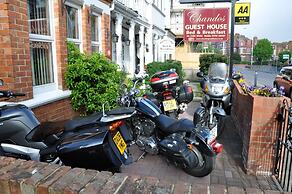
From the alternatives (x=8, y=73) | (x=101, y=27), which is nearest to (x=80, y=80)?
(x=8, y=73)

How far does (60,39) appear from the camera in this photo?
15.0 feet

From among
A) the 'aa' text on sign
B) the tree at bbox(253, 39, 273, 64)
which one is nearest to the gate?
the 'aa' text on sign

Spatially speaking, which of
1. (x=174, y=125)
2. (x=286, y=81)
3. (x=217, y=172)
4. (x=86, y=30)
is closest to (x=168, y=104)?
(x=174, y=125)

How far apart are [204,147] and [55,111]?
274 centimetres

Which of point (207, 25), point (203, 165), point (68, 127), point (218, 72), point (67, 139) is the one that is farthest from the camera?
point (207, 25)

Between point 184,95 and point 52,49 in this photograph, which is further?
point 184,95

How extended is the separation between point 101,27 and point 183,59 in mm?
21980

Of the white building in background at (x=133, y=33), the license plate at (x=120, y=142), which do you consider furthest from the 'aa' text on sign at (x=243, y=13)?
the license plate at (x=120, y=142)

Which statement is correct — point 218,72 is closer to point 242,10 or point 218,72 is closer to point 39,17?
point 39,17

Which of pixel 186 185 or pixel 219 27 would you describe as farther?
pixel 219 27

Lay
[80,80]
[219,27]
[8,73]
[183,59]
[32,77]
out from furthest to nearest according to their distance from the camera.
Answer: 1. [183,59]
2. [219,27]
3. [80,80]
4. [32,77]
5. [8,73]

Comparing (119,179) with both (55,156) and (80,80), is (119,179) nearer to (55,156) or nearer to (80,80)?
(55,156)

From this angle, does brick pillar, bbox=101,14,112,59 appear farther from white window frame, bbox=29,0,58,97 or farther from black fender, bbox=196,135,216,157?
black fender, bbox=196,135,216,157

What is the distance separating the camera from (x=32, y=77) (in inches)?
157
